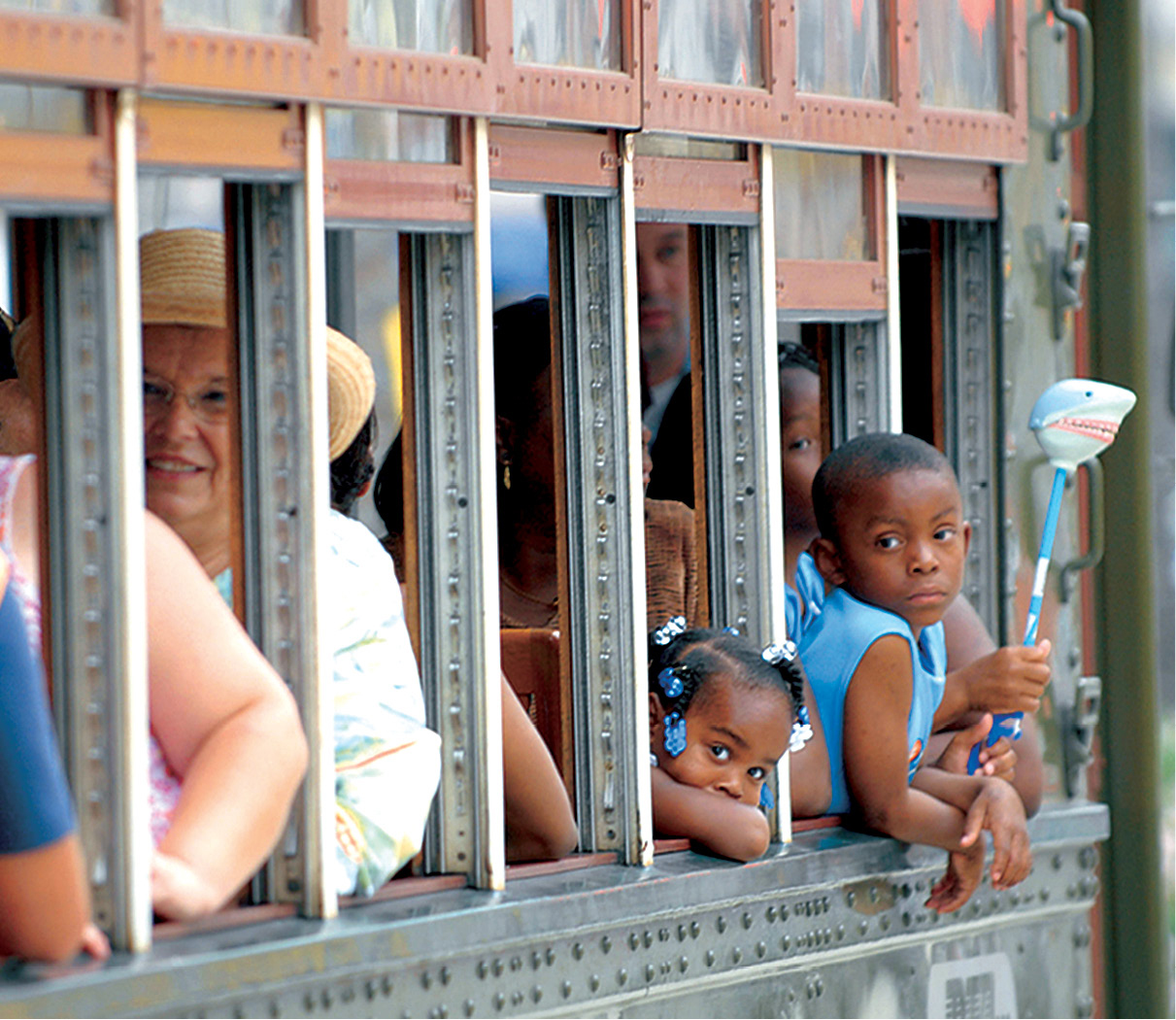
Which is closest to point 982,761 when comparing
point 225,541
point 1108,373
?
point 1108,373

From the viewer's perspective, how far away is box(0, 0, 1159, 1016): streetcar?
321 centimetres

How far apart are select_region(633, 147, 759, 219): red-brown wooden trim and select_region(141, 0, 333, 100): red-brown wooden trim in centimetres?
83

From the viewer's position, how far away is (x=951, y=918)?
478 centimetres

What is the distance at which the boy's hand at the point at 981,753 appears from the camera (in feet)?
15.5

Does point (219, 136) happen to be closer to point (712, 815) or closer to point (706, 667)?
point (706, 667)

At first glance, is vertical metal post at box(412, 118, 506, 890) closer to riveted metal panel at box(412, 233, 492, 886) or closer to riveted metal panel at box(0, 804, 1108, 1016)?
riveted metal panel at box(412, 233, 492, 886)

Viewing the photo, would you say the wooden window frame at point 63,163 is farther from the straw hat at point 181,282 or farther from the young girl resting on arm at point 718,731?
the young girl resting on arm at point 718,731

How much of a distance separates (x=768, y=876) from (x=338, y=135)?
1.75m

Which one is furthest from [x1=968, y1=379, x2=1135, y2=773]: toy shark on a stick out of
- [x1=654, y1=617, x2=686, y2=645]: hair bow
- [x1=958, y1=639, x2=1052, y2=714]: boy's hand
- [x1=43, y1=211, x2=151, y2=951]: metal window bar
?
[x1=43, y1=211, x2=151, y2=951]: metal window bar

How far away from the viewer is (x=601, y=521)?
407cm

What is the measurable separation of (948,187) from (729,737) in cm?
161

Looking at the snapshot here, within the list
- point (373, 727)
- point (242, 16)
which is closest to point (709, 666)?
point (373, 727)

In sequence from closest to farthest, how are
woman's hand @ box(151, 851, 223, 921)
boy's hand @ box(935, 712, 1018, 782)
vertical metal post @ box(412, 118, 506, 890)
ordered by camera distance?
woman's hand @ box(151, 851, 223, 921) < vertical metal post @ box(412, 118, 506, 890) < boy's hand @ box(935, 712, 1018, 782)

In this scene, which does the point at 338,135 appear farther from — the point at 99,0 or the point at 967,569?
the point at 967,569
